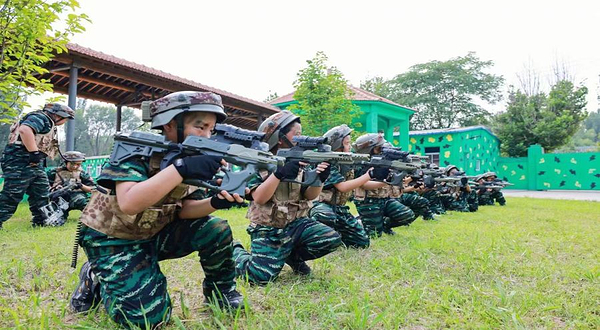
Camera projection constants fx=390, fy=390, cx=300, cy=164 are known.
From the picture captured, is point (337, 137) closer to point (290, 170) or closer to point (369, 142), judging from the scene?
point (369, 142)

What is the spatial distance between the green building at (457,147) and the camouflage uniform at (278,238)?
19.5 meters

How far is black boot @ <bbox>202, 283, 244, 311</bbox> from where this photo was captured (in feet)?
8.52

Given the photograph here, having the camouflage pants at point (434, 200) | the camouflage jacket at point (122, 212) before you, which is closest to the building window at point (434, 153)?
the camouflage pants at point (434, 200)

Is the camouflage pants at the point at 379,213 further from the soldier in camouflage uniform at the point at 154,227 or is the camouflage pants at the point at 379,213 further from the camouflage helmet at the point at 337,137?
the soldier in camouflage uniform at the point at 154,227

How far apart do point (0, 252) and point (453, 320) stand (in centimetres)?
A: 468

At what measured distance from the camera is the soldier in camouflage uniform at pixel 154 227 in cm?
217

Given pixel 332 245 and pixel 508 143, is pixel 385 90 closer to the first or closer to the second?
pixel 508 143

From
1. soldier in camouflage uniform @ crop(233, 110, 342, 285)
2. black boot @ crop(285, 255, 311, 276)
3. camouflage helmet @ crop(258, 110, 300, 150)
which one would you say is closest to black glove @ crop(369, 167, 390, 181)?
soldier in camouflage uniform @ crop(233, 110, 342, 285)

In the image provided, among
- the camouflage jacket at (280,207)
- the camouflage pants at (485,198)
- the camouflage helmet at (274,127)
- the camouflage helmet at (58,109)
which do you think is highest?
the camouflage helmet at (58,109)

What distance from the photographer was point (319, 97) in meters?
12.1

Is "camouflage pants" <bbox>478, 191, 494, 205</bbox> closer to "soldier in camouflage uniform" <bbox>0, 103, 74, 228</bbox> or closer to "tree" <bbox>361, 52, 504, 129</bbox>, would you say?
"soldier in camouflage uniform" <bbox>0, 103, 74, 228</bbox>

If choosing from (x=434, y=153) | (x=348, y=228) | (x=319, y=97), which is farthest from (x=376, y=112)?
(x=348, y=228)

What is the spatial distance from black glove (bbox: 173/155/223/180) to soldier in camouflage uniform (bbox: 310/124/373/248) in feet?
8.20

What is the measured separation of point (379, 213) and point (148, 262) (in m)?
3.87
